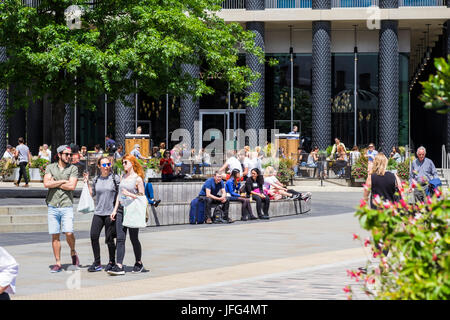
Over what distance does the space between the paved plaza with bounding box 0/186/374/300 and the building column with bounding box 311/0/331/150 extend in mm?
23338

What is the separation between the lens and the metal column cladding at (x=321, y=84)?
4138 centimetres

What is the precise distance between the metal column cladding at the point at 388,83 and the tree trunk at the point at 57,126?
23811 mm

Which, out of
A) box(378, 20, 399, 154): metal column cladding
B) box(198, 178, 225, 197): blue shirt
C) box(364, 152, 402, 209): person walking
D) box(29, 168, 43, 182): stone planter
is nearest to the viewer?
box(364, 152, 402, 209): person walking

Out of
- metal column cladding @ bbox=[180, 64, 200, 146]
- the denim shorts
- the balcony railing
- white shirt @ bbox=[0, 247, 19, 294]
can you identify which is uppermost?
the balcony railing

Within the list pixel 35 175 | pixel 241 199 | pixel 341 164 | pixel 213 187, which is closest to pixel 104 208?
pixel 213 187

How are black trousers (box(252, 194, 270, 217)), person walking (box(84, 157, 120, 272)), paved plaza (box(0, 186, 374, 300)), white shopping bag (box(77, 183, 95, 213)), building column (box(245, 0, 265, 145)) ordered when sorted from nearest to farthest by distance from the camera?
paved plaza (box(0, 186, 374, 300))
person walking (box(84, 157, 120, 272))
white shopping bag (box(77, 183, 95, 213))
black trousers (box(252, 194, 270, 217))
building column (box(245, 0, 265, 145))

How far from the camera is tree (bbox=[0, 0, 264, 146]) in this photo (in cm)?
1942

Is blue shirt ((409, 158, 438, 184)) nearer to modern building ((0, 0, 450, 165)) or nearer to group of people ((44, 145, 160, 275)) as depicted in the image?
group of people ((44, 145, 160, 275))

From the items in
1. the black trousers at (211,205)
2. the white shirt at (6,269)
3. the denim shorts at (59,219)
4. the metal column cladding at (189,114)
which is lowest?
the black trousers at (211,205)

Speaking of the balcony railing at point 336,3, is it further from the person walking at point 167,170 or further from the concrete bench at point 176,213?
the concrete bench at point 176,213

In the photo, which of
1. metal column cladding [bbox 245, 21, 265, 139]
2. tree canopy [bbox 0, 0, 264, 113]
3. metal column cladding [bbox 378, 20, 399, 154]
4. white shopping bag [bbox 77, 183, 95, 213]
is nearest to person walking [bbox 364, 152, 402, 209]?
white shopping bag [bbox 77, 183, 95, 213]

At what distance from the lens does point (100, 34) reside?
68.6ft

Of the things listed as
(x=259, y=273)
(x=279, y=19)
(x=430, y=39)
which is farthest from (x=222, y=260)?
(x=430, y=39)

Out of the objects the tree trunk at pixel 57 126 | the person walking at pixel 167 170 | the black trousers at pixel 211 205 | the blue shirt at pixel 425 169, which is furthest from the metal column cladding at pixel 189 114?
the blue shirt at pixel 425 169
